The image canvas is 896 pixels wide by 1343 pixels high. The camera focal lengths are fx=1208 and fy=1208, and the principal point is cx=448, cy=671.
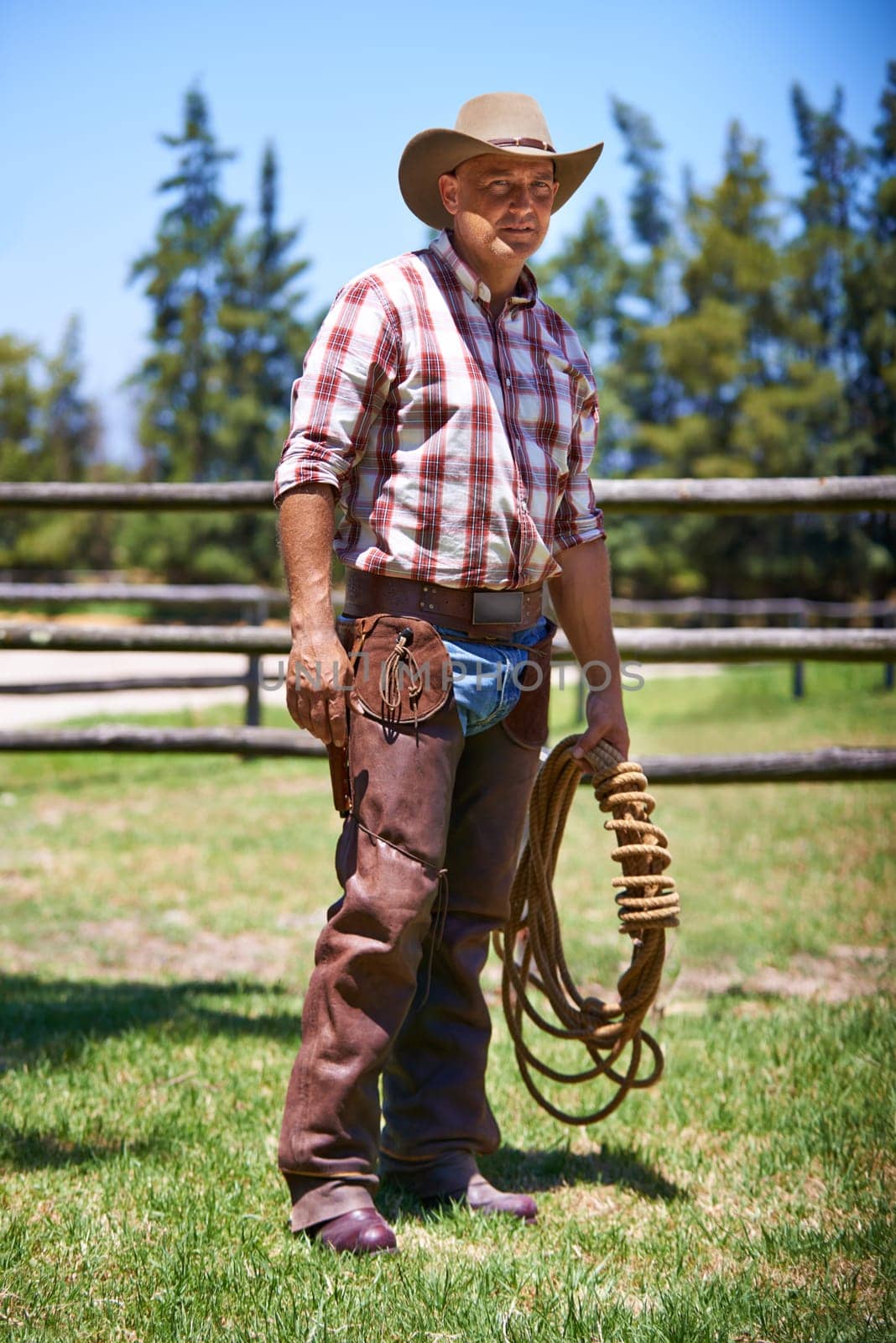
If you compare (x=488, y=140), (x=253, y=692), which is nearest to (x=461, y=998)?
(x=488, y=140)

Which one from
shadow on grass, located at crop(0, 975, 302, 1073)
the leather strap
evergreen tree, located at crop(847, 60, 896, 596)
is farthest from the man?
evergreen tree, located at crop(847, 60, 896, 596)

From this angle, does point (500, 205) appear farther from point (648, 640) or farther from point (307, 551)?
point (648, 640)

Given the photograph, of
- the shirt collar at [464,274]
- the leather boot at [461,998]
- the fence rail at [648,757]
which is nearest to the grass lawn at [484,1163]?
the leather boot at [461,998]

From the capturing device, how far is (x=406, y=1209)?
102 inches

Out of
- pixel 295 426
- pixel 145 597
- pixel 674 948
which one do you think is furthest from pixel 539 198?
pixel 145 597

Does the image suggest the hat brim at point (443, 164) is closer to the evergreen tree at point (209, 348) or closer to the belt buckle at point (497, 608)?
the belt buckle at point (497, 608)

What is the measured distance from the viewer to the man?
2.32 m

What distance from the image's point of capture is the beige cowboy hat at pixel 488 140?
94.2 inches

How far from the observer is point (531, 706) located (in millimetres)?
2611

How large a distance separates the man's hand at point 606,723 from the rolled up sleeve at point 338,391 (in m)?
0.83

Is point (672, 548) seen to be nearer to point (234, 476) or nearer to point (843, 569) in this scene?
point (843, 569)

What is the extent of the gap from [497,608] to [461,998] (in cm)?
86

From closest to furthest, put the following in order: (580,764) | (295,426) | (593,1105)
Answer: (295,426) → (580,764) → (593,1105)

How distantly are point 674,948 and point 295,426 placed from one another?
3414 mm
